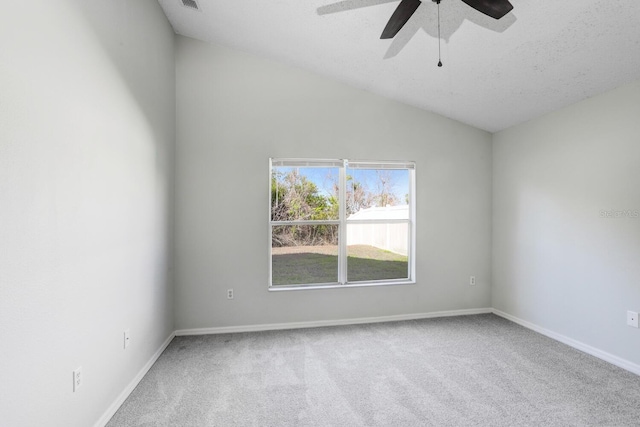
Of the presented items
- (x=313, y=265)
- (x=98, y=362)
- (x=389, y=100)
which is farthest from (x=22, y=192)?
(x=389, y=100)

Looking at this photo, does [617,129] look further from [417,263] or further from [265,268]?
[265,268]

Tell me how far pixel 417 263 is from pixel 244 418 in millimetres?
2635

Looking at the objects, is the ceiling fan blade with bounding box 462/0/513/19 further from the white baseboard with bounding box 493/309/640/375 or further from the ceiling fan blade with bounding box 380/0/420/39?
the white baseboard with bounding box 493/309/640/375

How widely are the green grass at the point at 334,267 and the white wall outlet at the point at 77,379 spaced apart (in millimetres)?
2074

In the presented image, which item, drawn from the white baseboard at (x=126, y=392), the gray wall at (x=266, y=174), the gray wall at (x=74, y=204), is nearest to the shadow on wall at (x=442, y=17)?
the gray wall at (x=266, y=174)

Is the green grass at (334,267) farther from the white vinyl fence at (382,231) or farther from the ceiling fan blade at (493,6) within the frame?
the ceiling fan blade at (493,6)

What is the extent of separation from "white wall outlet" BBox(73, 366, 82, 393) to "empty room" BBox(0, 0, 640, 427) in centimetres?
2

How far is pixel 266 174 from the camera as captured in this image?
3.53 metres

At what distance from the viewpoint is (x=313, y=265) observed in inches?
148

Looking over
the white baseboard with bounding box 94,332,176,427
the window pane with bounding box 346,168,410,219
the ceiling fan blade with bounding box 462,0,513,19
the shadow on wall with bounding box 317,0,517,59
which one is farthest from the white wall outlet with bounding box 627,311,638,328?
the white baseboard with bounding box 94,332,176,427

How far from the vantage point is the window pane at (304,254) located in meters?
3.64

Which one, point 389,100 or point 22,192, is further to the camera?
point 389,100

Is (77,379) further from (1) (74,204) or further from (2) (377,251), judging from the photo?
(2) (377,251)

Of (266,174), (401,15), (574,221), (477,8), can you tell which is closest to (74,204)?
(266,174)
